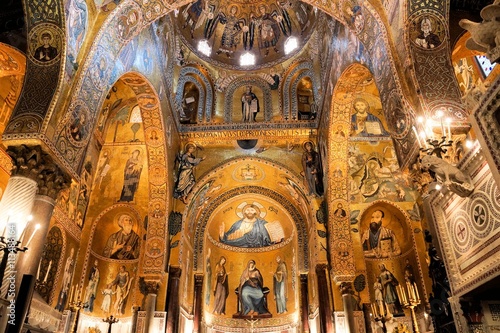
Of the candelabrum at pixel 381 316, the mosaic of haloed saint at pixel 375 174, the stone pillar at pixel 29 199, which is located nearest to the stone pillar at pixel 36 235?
the stone pillar at pixel 29 199

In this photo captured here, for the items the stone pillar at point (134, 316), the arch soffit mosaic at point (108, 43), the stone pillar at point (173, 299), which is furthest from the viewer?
the stone pillar at point (134, 316)

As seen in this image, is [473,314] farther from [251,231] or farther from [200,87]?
[200,87]

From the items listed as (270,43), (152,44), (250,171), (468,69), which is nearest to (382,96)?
(468,69)

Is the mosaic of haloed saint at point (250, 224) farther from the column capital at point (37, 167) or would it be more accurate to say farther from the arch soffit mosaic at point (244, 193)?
the column capital at point (37, 167)

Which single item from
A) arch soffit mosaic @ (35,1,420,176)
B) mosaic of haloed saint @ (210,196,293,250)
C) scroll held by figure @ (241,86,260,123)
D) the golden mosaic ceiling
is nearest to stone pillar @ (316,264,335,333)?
mosaic of haloed saint @ (210,196,293,250)

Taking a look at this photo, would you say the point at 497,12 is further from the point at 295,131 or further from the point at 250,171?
the point at 250,171

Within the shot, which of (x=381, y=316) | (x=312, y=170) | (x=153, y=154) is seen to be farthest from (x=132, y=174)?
(x=381, y=316)

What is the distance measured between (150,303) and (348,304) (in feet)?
20.5

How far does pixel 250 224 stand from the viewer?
17031 mm

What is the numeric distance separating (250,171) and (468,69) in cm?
832

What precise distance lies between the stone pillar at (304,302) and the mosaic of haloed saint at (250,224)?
2279 millimetres

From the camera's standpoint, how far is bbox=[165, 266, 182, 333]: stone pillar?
40.1ft

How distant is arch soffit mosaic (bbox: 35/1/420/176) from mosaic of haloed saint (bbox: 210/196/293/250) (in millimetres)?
9139

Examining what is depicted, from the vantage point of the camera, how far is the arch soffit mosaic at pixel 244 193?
571 inches
